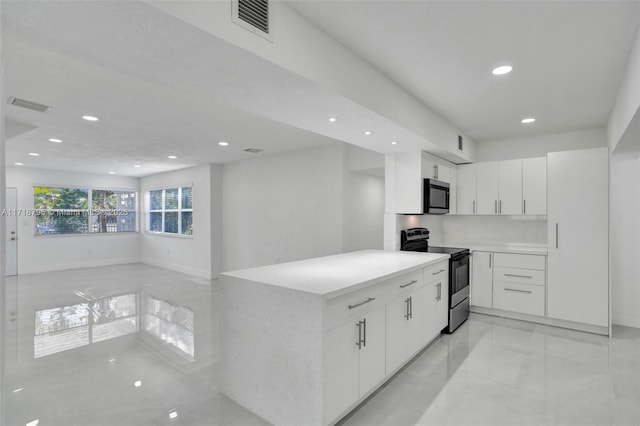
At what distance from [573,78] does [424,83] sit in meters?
1.24

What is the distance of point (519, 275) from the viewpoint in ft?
13.7

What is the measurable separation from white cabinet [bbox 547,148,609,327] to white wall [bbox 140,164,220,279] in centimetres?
607

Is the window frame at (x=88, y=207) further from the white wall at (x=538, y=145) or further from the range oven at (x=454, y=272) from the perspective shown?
the white wall at (x=538, y=145)

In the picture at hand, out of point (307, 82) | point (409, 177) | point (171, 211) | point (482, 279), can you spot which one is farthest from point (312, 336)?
point (171, 211)

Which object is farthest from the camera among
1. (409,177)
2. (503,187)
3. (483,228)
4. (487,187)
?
(483,228)

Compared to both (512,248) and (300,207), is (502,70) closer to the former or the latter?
(512,248)

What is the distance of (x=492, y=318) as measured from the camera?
4289 millimetres

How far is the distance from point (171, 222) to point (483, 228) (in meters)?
7.36

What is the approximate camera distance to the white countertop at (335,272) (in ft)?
7.06

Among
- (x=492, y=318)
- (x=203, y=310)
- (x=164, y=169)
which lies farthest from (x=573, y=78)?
(x=164, y=169)

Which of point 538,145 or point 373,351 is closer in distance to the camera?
point 373,351

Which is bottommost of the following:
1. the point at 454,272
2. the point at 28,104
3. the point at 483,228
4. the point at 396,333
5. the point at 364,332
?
the point at 396,333

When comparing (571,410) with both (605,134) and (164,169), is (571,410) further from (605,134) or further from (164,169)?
(164,169)

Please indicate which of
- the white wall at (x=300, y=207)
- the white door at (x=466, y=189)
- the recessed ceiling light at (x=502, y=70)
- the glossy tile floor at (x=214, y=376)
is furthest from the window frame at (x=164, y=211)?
the recessed ceiling light at (x=502, y=70)
